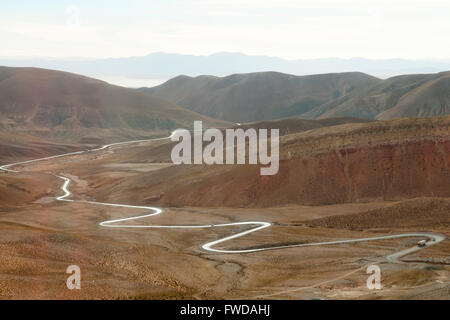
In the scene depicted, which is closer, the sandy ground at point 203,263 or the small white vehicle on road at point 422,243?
the sandy ground at point 203,263

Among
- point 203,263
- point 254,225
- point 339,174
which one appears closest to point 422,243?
point 203,263

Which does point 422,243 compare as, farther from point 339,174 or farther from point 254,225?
point 339,174

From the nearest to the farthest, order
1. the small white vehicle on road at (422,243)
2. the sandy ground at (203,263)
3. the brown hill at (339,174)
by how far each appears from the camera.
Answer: the sandy ground at (203,263) < the small white vehicle on road at (422,243) < the brown hill at (339,174)

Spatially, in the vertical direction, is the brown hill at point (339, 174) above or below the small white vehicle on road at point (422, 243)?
above

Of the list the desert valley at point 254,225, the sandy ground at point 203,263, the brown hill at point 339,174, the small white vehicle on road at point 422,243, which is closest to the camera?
the sandy ground at point 203,263

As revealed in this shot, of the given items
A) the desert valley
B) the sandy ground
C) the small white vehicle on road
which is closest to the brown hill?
the desert valley

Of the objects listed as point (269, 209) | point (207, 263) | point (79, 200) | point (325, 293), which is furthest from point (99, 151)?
point (325, 293)

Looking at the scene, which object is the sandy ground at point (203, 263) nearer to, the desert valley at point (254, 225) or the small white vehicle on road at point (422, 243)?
the desert valley at point (254, 225)

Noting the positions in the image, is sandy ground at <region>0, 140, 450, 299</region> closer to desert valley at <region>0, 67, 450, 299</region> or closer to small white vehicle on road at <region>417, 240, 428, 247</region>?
desert valley at <region>0, 67, 450, 299</region>

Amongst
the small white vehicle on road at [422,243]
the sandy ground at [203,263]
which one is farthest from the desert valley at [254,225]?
the small white vehicle on road at [422,243]

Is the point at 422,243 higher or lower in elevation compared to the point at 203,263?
higher
